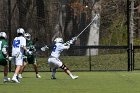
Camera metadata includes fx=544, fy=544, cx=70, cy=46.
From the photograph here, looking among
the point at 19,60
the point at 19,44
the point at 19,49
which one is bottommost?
the point at 19,60

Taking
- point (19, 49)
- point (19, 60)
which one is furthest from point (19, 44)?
point (19, 60)

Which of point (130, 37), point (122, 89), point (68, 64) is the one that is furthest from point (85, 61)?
point (122, 89)

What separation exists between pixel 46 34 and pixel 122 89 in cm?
1286

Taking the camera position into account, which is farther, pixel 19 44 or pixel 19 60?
pixel 19 44

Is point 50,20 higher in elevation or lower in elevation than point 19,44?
higher

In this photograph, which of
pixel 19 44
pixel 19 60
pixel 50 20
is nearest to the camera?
pixel 19 60

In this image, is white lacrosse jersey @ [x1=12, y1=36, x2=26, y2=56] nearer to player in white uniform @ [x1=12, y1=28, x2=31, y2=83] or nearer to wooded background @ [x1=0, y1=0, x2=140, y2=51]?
player in white uniform @ [x1=12, y1=28, x2=31, y2=83]

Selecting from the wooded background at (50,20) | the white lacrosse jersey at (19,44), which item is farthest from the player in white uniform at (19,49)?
the wooded background at (50,20)

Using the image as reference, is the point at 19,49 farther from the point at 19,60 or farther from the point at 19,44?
the point at 19,60

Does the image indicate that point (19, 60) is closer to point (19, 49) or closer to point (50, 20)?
point (19, 49)

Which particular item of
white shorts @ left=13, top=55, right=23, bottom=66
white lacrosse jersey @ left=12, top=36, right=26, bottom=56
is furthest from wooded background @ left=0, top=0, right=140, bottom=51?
white shorts @ left=13, top=55, right=23, bottom=66

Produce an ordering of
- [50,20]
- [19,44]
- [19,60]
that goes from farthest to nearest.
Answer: [50,20]
[19,44]
[19,60]

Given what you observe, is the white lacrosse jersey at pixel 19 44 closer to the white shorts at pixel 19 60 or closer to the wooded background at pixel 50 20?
the white shorts at pixel 19 60

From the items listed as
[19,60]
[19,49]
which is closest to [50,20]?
[19,49]
